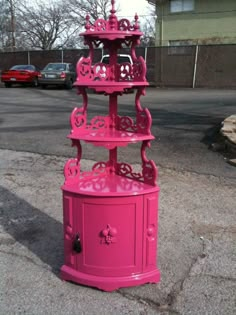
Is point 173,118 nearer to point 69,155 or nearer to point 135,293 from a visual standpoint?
point 69,155

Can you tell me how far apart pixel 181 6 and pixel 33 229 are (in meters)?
29.2

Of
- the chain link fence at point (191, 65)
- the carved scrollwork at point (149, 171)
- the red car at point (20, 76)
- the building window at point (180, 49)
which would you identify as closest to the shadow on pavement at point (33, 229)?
the carved scrollwork at point (149, 171)

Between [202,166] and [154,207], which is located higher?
[154,207]

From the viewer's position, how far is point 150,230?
3.58 m

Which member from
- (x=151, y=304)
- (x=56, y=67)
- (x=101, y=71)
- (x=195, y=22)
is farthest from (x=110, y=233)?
(x=195, y=22)

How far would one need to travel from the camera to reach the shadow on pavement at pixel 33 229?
4.22 metres

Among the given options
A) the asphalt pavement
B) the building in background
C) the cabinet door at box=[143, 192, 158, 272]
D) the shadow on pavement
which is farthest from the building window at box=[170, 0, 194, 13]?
the cabinet door at box=[143, 192, 158, 272]

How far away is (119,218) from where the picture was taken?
3.47 meters

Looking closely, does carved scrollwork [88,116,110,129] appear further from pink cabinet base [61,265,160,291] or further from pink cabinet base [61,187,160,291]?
pink cabinet base [61,265,160,291]

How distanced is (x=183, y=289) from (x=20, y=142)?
21.0 ft

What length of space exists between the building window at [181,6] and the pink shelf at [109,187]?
96.1 ft

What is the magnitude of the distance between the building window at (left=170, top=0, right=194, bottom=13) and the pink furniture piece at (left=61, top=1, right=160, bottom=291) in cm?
2913

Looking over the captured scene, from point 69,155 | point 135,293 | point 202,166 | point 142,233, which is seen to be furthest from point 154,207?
point 69,155

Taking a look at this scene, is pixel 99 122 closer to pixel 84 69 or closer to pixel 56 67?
pixel 84 69
